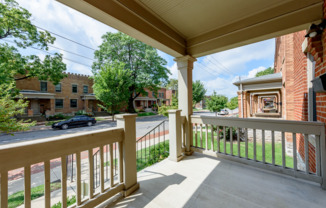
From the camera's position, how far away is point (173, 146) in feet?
8.52

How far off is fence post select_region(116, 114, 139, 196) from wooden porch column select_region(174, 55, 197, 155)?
4.89ft

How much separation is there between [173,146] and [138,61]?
14.8m

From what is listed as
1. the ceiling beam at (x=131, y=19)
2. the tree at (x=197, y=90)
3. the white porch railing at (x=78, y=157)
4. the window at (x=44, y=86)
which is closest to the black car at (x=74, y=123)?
the window at (x=44, y=86)

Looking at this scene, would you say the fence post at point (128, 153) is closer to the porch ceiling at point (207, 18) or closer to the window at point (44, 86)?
the porch ceiling at point (207, 18)

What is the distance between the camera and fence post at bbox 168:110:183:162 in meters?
2.57

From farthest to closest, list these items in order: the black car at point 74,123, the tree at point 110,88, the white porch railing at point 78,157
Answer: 1. the tree at point 110,88
2. the black car at point 74,123
3. the white porch railing at point 78,157

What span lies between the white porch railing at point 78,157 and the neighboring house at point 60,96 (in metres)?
9.78

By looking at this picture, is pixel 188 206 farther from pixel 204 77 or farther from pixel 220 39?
pixel 204 77

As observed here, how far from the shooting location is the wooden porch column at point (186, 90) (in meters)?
2.89

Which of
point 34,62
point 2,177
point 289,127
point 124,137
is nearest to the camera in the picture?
point 2,177

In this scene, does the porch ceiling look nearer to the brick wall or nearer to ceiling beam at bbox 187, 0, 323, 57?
ceiling beam at bbox 187, 0, 323, 57

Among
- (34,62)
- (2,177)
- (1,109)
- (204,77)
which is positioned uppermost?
(204,77)

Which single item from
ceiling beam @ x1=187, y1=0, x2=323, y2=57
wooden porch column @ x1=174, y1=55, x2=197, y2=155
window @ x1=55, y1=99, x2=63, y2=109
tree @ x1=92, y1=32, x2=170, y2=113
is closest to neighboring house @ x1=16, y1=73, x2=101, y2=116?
window @ x1=55, y1=99, x2=63, y2=109

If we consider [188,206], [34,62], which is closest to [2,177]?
[188,206]
